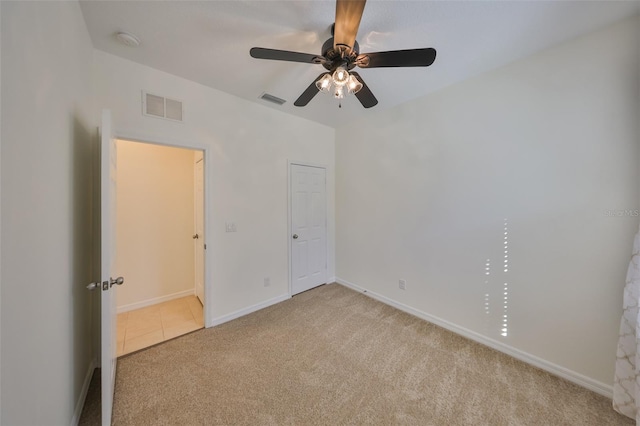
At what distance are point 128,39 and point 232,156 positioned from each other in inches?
48.8

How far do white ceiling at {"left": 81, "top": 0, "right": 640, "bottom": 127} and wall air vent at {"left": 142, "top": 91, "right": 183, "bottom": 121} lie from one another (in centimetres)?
29

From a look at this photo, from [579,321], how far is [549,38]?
221cm

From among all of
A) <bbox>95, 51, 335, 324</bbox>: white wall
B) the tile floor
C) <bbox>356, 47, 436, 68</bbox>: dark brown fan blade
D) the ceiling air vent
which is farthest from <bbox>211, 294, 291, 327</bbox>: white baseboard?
<bbox>356, 47, 436, 68</bbox>: dark brown fan blade

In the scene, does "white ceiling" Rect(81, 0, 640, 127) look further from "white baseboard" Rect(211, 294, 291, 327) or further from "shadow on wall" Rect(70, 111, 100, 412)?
"white baseboard" Rect(211, 294, 291, 327)

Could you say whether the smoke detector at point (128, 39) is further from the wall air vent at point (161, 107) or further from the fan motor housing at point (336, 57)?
the fan motor housing at point (336, 57)

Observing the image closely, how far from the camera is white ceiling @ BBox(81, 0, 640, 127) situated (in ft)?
4.91

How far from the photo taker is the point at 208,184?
2.54m

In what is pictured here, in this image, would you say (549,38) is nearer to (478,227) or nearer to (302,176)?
(478,227)

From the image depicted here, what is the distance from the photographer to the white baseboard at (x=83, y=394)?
1.45m

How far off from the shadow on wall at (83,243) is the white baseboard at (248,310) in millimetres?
1035

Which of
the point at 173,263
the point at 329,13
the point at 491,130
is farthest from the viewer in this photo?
the point at 173,263

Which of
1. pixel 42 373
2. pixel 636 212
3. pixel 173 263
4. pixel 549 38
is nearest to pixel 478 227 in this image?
pixel 636 212

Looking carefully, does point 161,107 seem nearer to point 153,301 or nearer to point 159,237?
point 159,237

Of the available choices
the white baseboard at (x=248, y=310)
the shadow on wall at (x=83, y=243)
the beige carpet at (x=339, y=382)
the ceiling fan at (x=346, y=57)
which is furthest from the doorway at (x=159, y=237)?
the ceiling fan at (x=346, y=57)
